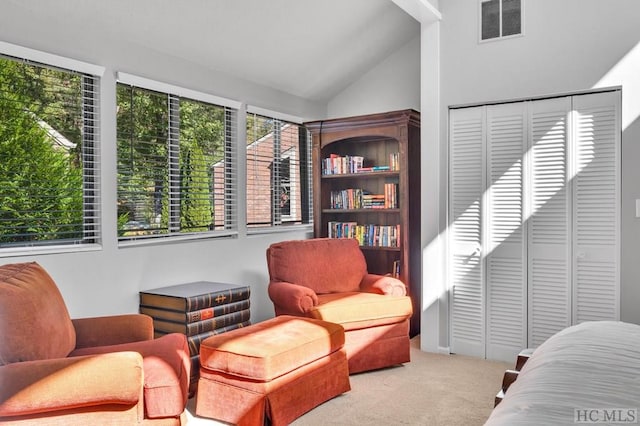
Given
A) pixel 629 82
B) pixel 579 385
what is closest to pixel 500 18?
pixel 629 82

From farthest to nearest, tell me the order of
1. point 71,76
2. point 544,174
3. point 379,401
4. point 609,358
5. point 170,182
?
point 170,182
point 544,174
point 71,76
point 379,401
point 609,358

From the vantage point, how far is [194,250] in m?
4.06

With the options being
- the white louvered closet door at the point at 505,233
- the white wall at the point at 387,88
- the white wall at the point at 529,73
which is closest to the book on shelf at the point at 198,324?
the white wall at the point at 529,73

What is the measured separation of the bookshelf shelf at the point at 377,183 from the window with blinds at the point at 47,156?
219 cm

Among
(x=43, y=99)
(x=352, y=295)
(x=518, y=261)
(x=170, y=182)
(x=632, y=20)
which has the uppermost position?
(x=632, y=20)

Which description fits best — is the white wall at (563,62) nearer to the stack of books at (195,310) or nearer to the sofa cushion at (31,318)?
the stack of books at (195,310)

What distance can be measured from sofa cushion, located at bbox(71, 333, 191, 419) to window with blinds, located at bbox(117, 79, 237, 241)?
1.42 metres

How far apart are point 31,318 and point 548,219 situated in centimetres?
320

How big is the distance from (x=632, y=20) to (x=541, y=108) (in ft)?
2.44

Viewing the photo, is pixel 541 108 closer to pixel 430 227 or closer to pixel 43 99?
pixel 430 227

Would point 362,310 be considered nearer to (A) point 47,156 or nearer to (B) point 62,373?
(B) point 62,373

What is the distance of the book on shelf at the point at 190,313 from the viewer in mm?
3346

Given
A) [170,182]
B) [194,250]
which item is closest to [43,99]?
[170,182]

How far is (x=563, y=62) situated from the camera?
3.61 m
